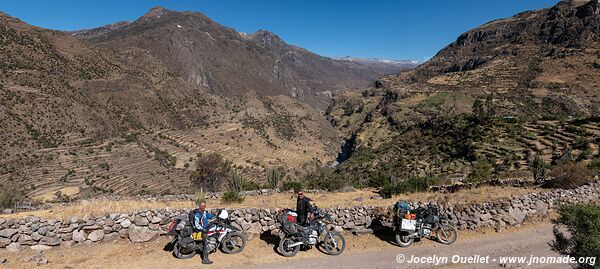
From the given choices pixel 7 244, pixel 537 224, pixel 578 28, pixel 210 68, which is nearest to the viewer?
pixel 7 244

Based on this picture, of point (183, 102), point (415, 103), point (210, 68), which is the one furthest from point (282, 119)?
point (210, 68)

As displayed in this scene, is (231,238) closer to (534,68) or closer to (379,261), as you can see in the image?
(379,261)

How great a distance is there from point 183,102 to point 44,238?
96.1m

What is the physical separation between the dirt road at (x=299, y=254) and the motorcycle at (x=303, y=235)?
0.72ft

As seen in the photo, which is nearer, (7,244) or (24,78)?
(7,244)

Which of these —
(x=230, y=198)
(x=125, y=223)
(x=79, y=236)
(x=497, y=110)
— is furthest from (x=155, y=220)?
(x=497, y=110)

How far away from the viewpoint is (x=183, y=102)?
102 metres

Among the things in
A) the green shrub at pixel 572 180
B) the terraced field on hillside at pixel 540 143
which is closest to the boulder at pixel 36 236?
the green shrub at pixel 572 180

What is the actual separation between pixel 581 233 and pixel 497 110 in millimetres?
79552

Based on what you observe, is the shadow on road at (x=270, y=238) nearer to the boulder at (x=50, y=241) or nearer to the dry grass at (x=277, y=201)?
the dry grass at (x=277, y=201)

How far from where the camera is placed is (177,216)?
10.9m

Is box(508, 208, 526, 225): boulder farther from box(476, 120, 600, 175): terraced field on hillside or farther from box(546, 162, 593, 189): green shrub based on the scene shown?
box(476, 120, 600, 175): terraced field on hillside

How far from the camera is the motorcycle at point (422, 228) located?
10.7 m

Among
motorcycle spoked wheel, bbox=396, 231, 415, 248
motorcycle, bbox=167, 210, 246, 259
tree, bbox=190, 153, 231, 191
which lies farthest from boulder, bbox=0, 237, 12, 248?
tree, bbox=190, 153, 231, 191
